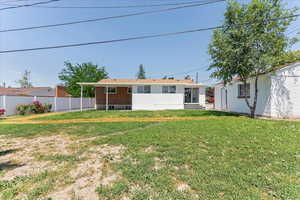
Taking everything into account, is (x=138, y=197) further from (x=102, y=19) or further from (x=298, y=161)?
(x=102, y=19)

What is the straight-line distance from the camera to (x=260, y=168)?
294cm

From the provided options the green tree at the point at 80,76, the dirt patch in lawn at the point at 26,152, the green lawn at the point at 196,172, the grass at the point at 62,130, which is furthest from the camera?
the green tree at the point at 80,76

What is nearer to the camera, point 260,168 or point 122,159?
→ point 260,168

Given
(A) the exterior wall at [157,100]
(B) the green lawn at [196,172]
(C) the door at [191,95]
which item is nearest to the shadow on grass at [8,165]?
(B) the green lawn at [196,172]

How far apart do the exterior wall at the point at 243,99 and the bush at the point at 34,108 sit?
18.1m

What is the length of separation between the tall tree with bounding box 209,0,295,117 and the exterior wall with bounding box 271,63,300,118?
1203 mm

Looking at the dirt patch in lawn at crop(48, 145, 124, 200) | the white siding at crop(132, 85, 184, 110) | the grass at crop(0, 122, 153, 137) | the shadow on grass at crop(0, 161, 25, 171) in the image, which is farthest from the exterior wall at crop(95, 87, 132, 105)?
the shadow on grass at crop(0, 161, 25, 171)

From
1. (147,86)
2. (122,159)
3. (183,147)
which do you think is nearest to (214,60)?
(147,86)

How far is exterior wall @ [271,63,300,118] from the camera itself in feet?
30.7

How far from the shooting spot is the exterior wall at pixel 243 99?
967 cm

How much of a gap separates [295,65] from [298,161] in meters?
9.52

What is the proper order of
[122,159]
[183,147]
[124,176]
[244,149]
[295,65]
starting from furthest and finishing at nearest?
[295,65] < [183,147] < [244,149] < [122,159] < [124,176]

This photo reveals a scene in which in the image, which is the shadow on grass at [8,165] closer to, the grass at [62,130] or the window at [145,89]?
the grass at [62,130]

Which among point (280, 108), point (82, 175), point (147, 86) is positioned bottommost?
point (82, 175)
